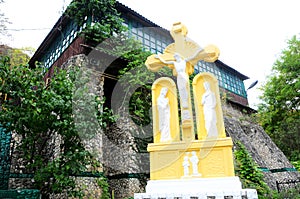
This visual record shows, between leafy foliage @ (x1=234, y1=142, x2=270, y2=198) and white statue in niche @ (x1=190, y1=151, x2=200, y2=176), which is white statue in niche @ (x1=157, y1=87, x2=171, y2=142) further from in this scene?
leafy foliage @ (x1=234, y1=142, x2=270, y2=198)

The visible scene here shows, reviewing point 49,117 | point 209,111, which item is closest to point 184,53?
point 209,111

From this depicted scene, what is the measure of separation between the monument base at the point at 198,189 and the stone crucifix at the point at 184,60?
2.86ft

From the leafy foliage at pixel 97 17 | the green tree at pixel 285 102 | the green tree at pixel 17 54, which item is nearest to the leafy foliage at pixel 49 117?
the green tree at pixel 17 54

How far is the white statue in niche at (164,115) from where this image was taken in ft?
15.3

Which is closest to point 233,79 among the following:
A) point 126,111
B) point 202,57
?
point 126,111

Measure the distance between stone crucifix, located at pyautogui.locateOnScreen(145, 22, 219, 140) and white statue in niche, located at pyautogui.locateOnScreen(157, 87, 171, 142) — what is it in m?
0.29

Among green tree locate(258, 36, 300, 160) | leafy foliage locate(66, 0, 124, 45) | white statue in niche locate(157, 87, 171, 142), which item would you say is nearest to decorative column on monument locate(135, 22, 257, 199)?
white statue in niche locate(157, 87, 171, 142)

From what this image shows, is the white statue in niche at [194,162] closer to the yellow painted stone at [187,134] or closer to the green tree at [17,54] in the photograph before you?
the yellow painted stone at [187,134]

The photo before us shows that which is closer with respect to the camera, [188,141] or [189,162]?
[189,162]

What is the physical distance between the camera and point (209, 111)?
4539mm

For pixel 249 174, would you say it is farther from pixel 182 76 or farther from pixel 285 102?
pixel 285 102

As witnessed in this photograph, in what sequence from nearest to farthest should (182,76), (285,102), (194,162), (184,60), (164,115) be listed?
(194,162)
(164,115)
(182,76)
(184,60)
(285,102)

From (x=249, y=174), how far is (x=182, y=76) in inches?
208

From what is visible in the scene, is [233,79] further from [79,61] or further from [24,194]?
[24,194]
